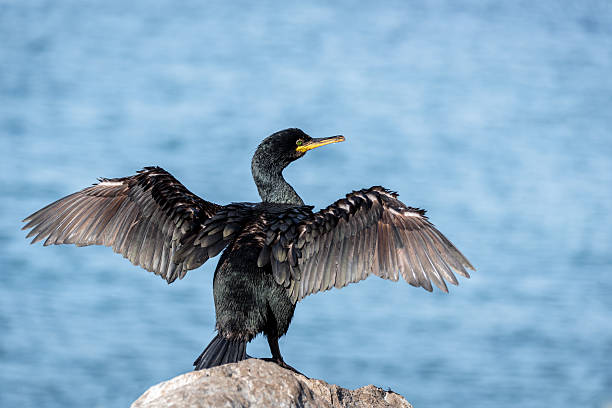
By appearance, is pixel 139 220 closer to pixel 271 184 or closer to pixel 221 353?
pixel 271 184

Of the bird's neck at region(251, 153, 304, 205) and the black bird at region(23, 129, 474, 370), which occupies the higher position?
the bird's neck at region(251, 153, 304, 205)

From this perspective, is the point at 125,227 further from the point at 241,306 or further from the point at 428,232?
the point at 428,232

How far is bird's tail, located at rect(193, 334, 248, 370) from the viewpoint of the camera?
4836 millimetres

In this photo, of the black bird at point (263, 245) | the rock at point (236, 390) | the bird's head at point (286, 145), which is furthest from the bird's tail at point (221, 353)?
the bird's head at point (286, 145)

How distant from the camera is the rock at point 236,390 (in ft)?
13.2

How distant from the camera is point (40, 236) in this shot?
6.40 metres

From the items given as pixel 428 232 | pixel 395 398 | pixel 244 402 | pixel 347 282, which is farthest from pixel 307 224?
pixel 244 402

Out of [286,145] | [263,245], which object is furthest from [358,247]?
[286,145]

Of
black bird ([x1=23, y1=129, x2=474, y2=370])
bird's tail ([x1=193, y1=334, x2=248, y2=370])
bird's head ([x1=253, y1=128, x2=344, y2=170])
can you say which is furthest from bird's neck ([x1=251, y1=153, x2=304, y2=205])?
bird's tail ([x1=193, y1=334, x2=248, y2=370])

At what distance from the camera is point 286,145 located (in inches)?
263

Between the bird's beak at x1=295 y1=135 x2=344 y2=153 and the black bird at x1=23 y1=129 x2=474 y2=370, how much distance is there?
840mm

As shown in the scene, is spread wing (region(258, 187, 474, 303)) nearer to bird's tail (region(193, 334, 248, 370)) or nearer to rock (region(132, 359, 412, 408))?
bird's tail (region(193, 334, 248, 370))

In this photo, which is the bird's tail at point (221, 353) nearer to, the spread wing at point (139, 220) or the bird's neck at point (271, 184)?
the spread wing at point (139, 220)

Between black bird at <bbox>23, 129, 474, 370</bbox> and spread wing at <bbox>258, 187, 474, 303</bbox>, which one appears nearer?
black bird at <bbox>23, 129, 474, 370</bbox>
